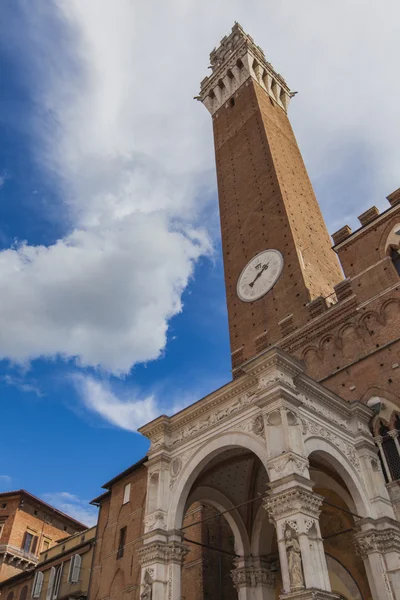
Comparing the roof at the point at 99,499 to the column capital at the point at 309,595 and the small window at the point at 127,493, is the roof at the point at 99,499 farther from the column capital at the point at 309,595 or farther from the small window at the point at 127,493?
the column capital at the point at 309,595

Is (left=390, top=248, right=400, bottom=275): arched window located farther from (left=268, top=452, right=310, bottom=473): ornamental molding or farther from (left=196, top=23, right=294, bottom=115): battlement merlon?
(left=196, top=23, right=294, bottom=115): battlement merlon

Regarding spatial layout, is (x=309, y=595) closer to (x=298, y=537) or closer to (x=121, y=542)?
(x=298, y=537)

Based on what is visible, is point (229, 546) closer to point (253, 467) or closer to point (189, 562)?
point (189, 562)

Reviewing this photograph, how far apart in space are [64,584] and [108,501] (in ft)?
14.6

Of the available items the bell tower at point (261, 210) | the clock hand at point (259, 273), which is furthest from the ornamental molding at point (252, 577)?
the clock hand at point (259, 273)

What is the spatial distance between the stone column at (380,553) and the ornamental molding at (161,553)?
11.9 ft

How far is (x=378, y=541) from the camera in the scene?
10.5 metres

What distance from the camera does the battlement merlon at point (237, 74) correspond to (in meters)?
31.2

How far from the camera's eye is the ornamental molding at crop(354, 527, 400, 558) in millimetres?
10422

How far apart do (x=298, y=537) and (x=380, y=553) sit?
2.83 metres

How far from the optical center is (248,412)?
1093cm

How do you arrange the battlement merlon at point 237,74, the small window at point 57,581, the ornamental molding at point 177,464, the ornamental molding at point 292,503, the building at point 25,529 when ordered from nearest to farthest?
1. the ornamental molding at point 292,503
2. the ornamental molding at point 177,464
3. the small window at point 57,581
4. the building at point 25,529
5. the battlement merlon at point 237,74

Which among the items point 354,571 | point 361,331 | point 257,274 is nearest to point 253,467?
point 354,571

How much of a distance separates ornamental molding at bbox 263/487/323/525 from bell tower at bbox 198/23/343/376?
8.26 metres
